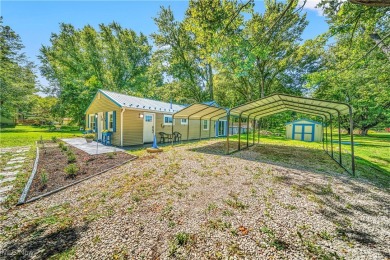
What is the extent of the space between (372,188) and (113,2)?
11.5 metres

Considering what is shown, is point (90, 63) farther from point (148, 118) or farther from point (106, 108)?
point (148, 118)

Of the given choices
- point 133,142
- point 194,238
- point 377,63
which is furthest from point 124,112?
point 377,63

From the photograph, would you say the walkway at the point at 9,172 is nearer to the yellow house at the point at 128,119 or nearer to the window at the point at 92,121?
the yellow house at the point at 128,119

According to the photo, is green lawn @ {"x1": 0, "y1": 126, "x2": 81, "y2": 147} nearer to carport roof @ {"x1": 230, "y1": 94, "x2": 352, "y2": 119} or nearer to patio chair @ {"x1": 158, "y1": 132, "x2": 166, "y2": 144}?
patio chair @ {"x1": 158, "y1": 132, "x2": 166, "y2": 144}

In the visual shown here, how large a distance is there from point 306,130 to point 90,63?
96.9 feet

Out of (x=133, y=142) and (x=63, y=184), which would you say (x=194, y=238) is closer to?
(x=63, y=184)

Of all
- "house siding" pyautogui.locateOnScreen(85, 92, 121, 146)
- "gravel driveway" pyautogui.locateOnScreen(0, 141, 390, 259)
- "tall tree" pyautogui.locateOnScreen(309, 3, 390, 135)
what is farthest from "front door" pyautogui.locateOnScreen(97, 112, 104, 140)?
"tall tree" pyautogui.locateOnScreen(309, 3, 390, 135)

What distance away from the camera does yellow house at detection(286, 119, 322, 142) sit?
17453 millimetres

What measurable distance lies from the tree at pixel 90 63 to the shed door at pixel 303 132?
22557 millimetres

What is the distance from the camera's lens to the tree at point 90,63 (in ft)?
72.2

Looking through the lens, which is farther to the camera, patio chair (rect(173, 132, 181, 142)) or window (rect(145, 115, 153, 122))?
patio chair (rect(173, 132, 181, 142))

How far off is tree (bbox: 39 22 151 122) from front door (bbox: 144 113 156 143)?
1427 centimetres

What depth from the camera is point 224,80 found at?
78.4ft

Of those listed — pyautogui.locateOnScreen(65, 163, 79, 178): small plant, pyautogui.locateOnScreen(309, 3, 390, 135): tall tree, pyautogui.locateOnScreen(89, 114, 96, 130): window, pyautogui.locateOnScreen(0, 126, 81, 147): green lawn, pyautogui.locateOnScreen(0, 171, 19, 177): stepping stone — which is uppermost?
pyautogui.locateOnScreen(309, 3, 390, 135): tall tree
